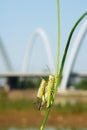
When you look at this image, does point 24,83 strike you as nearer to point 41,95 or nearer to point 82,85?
point 82,85

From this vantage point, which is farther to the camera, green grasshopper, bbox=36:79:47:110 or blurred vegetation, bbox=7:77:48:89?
blurred vegetation, bbox=7:77:48:89

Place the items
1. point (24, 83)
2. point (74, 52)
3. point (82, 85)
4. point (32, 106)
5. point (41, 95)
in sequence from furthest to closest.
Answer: point (82, 85)
point (24, 83)
point (74, 52)
point (32, 106)
point (41, 95)

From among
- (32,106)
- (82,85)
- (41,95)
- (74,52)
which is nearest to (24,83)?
(82,85)

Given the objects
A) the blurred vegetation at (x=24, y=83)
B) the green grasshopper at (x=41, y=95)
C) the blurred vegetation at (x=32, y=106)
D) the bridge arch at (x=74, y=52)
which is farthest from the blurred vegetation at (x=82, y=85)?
the green grasshopper at (x=41, y=95)

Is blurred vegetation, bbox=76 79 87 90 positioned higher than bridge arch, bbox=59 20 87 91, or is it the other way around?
bridge arch, bbox=59 20 87 91

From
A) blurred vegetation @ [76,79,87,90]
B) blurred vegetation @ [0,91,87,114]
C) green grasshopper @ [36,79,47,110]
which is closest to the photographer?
green grasshopper @ [36,79,47,110]

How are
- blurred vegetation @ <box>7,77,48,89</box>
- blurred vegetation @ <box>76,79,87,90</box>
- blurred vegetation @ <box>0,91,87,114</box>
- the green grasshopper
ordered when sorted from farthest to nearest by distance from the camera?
blurred vegetation @ <box>76,79,87,90</box> < blurred vegetation @ <box>7,77,48,89</box> < blurred vegetation @ <box>0,91,87,114</box> < the green grasshopper

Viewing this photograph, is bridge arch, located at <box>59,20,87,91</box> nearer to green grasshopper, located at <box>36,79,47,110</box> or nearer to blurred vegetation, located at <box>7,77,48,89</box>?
blurred vegetation, located at <box>7,77,48,89</box>

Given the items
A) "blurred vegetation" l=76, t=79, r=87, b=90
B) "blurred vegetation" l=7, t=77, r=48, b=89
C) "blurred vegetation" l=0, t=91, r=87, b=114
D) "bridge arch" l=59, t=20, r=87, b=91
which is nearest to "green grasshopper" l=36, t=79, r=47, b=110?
"blurred vegetation" l=0, t=91, r=87, b=114

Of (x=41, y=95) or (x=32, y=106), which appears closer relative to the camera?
(x=41, y=95)

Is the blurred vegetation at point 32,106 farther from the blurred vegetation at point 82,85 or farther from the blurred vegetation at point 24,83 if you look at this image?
the blurred vegetation at point 82,85

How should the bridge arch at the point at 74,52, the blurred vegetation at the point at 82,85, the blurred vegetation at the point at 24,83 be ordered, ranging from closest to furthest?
the bridge arch at the point at 74,52
the blurred vegetation at the point at 24,83
the blurred vegetation at the point at 82,85
